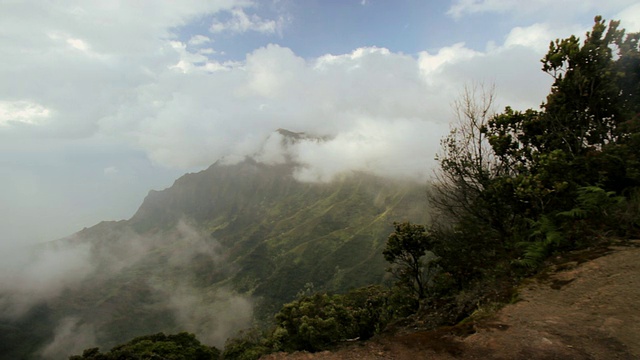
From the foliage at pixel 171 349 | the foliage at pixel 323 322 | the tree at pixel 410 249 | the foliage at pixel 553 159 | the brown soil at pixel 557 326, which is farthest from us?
A: the foliage at pixel 171 349

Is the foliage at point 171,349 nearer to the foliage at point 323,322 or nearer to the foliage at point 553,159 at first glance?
the foliage at point 323,322

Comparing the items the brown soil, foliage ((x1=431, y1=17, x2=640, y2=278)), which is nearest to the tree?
foliage ((x1=431, y1=17, x2=640, y2=278))

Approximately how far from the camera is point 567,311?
22.3ft

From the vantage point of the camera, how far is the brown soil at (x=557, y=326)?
548cm

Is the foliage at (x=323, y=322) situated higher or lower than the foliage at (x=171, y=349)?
higher

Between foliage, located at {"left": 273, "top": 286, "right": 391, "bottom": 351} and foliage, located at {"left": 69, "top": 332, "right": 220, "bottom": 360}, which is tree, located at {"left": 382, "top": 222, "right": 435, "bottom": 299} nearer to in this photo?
foliage, located at {"left": 273, "top": 286, "right": 391, "bottom": 351}

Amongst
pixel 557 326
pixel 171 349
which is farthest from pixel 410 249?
pixel 171 349

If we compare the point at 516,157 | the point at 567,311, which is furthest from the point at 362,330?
the point at 567,311

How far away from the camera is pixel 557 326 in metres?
6.25

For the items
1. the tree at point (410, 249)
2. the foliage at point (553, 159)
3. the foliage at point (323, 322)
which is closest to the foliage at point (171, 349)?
the foliage at point (323, 322)

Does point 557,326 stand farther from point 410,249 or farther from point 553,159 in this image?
point 410,249

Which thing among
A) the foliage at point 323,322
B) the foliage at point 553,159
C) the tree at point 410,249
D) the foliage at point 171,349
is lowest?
the foliage at point 171,349

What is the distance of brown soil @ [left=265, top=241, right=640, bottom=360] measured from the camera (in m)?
5.48

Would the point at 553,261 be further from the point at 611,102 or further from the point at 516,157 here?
the point at 611,102
